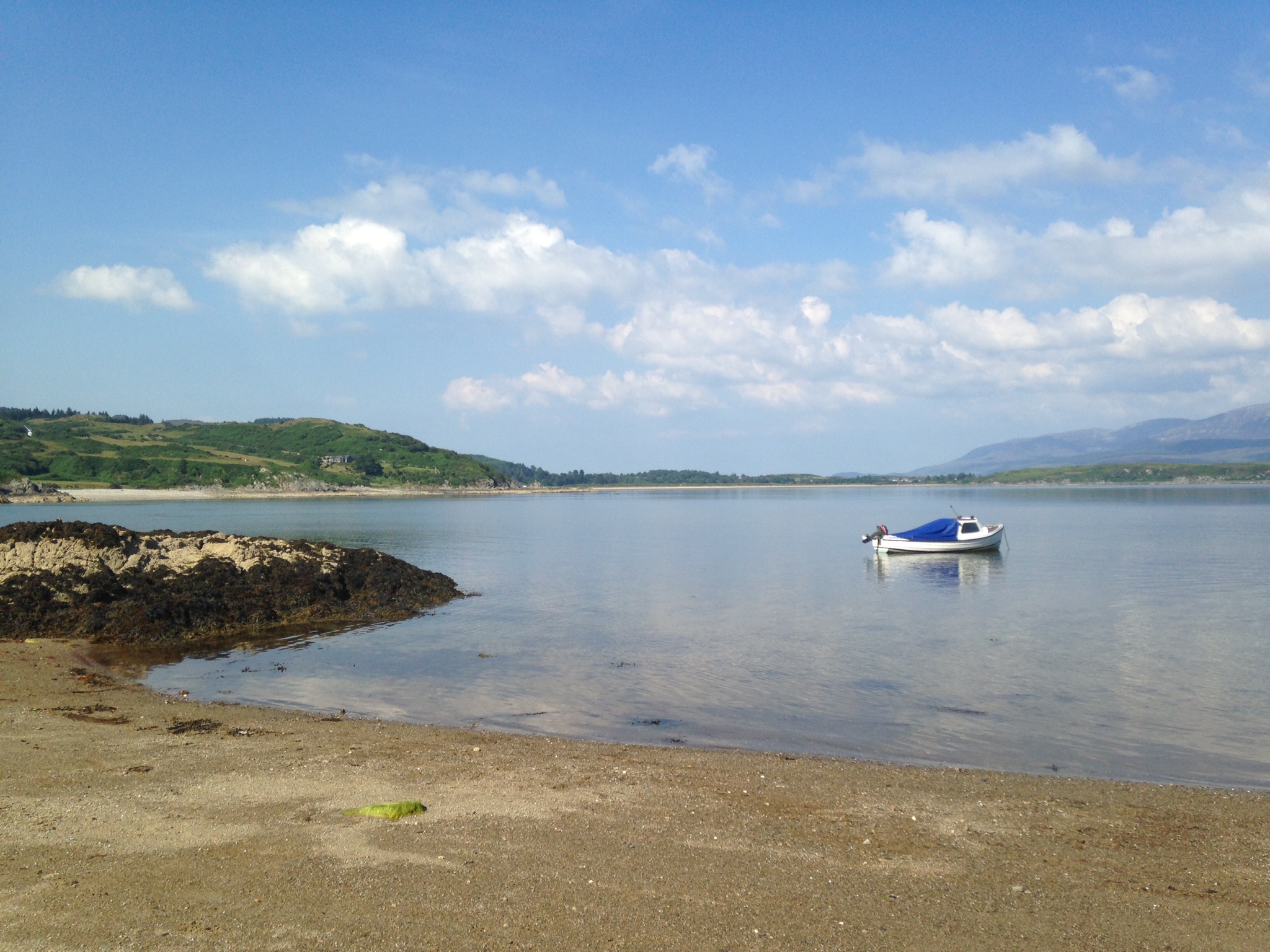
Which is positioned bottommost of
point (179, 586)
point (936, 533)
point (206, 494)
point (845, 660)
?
point (845, 660)

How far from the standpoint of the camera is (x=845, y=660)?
2127cm

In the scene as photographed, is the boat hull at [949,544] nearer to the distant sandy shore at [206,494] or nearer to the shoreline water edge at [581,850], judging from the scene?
the shoreline water edge at [581,850]

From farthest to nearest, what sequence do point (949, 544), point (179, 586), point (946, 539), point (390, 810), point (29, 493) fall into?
point (29, 493)
point (946, 539)
point (949, 544)
point (179, 586)
point (390, 810)

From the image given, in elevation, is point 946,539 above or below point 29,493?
below

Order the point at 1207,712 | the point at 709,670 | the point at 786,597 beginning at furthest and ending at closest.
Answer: the point at 786,597 → the point at 709,670 → the point at 1207,712

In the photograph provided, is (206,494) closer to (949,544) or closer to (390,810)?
(949,544)

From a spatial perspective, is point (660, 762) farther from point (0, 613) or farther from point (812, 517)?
point (812, 517)

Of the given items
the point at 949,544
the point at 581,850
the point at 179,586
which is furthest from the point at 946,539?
the point at 581,850

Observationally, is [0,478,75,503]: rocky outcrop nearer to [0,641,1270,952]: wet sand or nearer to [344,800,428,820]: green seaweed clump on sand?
[0,641,1270,952]: wet sand

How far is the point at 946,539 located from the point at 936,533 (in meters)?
1.02

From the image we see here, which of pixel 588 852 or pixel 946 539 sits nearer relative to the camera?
pixel 588 852

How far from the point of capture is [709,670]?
65.6 feet

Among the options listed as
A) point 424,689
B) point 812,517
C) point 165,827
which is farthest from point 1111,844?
point 812,517

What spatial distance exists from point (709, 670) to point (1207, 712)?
1062 centimetres
